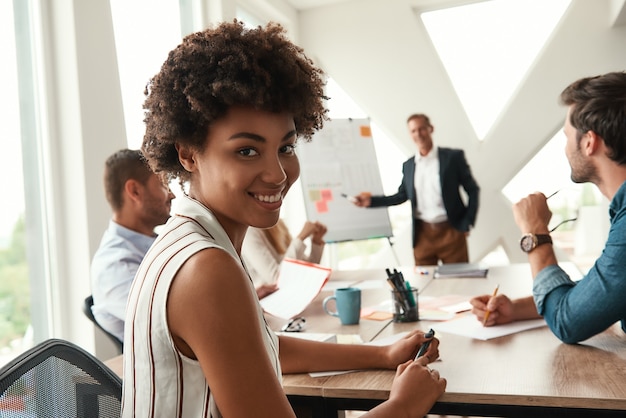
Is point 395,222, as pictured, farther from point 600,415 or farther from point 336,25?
point 600,415

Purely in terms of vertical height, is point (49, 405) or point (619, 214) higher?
point (619, 214)

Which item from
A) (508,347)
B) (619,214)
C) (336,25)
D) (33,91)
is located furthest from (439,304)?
(336,25)

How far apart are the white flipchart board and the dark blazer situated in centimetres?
16

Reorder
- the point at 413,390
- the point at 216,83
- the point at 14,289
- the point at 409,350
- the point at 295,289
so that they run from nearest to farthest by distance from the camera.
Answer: the point at 216,83, the point at 413,390, the point at 409,350, the point at 295,289, the point at 14,289

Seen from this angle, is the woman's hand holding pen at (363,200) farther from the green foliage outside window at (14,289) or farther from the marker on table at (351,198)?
the green foliage outside window at (14,289)

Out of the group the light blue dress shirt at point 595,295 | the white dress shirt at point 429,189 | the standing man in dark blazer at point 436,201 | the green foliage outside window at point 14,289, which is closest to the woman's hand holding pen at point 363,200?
the standing man in dark blazer at point 436,201

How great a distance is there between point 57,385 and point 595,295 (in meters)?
1.14

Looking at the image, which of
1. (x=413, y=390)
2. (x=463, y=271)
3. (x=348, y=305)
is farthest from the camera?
(x=463, y=271)

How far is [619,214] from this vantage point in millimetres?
1381

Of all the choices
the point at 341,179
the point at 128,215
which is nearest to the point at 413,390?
the point at 128,215

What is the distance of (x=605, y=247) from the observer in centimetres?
139

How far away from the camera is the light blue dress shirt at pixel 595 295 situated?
131 centimetres

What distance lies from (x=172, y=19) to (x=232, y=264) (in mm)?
3542

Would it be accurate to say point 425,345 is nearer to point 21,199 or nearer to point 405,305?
point 405,305
